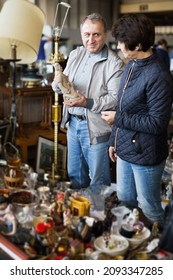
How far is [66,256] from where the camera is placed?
1140mm

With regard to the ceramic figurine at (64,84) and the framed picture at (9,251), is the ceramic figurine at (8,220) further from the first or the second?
the ceramic figurine at (64,84)

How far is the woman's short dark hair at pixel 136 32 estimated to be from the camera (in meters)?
1.37

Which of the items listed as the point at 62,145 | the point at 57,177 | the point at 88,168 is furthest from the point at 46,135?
the point at 57,177

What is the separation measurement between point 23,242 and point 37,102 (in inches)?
61.1

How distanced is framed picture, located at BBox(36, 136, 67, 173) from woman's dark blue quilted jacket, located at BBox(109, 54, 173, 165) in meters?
0.47

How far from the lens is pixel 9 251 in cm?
116

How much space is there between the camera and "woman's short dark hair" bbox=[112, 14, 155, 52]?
4.49ft

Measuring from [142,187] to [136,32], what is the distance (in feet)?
1.92

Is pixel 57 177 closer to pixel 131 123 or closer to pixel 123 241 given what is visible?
pixel 131 123

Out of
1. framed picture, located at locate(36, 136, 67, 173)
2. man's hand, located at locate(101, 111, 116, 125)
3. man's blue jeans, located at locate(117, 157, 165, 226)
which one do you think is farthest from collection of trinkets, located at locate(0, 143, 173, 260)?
framed picture, located at locate(36, 136, 67, 173)

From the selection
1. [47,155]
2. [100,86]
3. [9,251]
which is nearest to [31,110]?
[47,155]

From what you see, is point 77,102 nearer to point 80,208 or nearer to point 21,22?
point 21,22

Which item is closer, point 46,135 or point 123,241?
point 123,241
